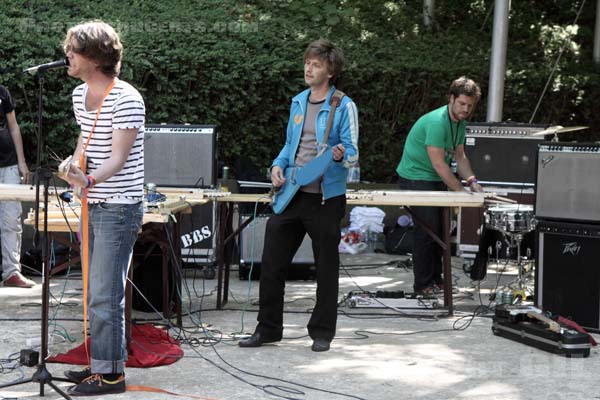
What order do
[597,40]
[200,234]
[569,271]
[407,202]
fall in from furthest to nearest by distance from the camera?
[597,40]
[200,234]
[407,202]
[569,271]

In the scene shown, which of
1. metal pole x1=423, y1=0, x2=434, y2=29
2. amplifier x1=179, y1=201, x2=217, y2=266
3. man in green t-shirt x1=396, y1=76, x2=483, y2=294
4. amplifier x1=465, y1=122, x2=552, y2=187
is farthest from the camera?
metal pole x1=423, y1=0, x2=434, y2=29

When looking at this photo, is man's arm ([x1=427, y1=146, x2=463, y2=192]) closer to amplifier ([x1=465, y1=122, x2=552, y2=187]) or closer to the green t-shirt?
the green t-shirt

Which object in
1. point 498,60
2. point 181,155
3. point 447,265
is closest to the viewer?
point 447,265

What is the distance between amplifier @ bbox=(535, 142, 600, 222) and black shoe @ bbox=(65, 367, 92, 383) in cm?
358

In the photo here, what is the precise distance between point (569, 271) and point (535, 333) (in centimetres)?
83

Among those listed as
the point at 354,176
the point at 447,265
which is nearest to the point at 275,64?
the point at 354,176

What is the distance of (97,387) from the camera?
17.0 ft

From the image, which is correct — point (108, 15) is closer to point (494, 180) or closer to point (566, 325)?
point (494, 180)

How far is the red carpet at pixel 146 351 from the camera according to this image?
5.86 metres

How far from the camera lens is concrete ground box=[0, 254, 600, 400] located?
214 inches

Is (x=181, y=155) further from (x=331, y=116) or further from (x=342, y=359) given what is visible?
(x=342, y=359)

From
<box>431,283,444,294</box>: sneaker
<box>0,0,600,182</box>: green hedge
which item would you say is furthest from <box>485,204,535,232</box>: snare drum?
<box>0,0,600,182</box>: green hedge

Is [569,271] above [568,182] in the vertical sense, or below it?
below

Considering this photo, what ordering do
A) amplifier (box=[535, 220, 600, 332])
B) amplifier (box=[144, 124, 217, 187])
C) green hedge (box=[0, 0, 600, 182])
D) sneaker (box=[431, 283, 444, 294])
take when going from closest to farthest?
amplifier (box=[535, 220, 600, 332]) < sneaker (box=[431, 283, 444, 294]) < amplifier (box=[144, 124, 217, 187]) < green hedge (box=[0, 0, 600, 182])
